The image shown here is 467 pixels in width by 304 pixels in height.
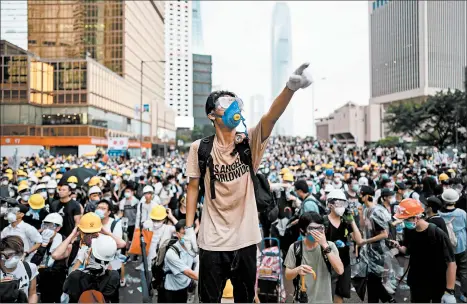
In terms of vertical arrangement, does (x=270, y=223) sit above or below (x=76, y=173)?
below

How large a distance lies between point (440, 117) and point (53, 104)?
44031 millimetres

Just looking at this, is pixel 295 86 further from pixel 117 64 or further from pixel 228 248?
pixel 117 64

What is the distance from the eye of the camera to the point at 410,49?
11588 centimetres

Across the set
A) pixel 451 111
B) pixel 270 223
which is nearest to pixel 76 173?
pixel 270 223

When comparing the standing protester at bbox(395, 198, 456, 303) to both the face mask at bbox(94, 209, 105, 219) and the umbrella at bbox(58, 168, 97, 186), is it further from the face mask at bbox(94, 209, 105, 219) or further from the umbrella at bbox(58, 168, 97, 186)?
the umbrella at bbox(58, 168, 97, 186)

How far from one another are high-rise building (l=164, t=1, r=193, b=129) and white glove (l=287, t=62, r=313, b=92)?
167810 mm

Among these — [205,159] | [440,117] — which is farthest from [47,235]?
[440,117]

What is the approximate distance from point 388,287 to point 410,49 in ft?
403

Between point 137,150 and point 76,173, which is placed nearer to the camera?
point 76,173

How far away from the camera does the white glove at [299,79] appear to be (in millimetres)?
2401

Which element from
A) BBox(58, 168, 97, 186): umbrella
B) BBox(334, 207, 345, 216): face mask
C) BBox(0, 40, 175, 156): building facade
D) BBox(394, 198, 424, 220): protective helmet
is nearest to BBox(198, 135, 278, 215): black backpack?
BBox(394, 198, 424, 220): protective helmet

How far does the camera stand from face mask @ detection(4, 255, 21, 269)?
3896 millimetres

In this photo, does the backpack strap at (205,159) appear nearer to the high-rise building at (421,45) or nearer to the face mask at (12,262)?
the face mask at (12,262)

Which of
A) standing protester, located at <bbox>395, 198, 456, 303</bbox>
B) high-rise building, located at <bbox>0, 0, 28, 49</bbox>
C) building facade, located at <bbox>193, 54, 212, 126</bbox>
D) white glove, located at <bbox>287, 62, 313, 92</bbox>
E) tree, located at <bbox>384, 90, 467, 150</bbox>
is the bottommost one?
standing protester, located at <bbox>395, 198, 456, 303</bbox>
